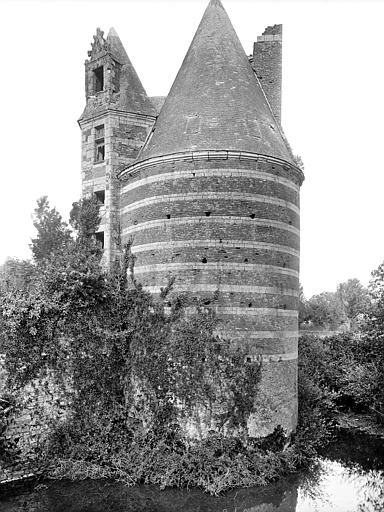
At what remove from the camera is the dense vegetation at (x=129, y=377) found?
539 inches

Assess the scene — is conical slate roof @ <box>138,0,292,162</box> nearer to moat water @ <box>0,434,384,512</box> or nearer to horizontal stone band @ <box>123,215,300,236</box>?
horizontal stone band @ <box>123,215,300,236</box>

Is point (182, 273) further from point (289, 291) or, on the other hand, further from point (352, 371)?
point (352, 371)

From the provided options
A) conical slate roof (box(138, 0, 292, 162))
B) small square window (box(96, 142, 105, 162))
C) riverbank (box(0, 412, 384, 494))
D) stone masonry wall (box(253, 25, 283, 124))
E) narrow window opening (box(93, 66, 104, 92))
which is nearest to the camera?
riverbank (box(0, 412, 384, 494))

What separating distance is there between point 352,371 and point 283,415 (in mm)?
10090

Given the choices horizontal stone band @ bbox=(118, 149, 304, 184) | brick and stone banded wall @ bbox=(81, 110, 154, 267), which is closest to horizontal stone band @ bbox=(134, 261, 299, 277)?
horizontal stone band @ bbox=(118, 149, 304, 184)

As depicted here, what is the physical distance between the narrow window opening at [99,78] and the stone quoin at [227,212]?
4522mm

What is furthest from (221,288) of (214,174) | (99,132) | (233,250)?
(99,132)

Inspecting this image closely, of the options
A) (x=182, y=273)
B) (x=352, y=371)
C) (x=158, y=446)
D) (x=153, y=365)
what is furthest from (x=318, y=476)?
(x=352, y=371)

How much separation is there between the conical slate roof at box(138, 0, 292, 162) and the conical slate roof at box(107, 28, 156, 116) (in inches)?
100

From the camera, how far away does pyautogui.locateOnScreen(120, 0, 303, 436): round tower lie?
1457cm

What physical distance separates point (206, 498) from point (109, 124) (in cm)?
1423

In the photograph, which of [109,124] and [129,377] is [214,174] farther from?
[129,377]

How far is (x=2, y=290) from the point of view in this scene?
14.9 m

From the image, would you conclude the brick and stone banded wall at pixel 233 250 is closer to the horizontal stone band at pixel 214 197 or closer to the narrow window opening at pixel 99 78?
the horizontal stone band at pixel 214 197
